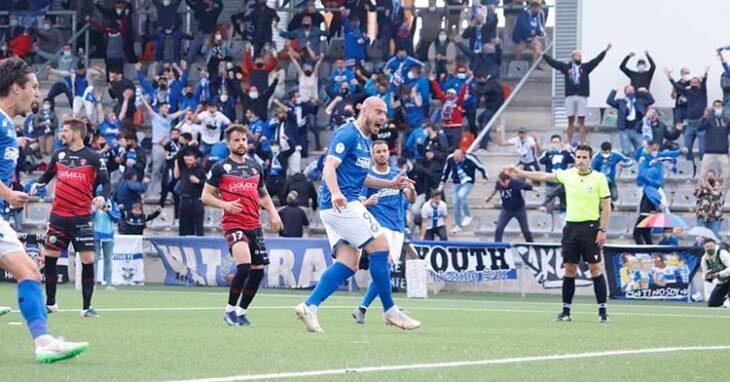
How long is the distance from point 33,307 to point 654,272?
19.3 metres

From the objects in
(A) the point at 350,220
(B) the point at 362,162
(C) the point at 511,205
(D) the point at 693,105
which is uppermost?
(D) the point at 693,105

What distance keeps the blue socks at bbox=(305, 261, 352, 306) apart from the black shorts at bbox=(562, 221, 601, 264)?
16.8ft

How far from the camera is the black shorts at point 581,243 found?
62.2ft

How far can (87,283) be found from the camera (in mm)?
17953

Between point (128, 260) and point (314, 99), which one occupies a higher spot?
point (314, 99)

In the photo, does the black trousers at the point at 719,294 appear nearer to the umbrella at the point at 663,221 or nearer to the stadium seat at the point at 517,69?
the umbrella at the point at 663,221

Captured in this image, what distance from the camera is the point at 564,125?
3512 centimetres

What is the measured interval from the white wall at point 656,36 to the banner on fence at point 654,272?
7.07m

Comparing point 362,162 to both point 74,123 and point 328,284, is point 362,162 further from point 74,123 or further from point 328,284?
point 74,123

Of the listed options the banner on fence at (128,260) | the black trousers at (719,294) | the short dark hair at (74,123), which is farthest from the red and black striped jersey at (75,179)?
the banner on fence at (128,260)

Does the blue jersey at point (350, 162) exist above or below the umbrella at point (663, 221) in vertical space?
above

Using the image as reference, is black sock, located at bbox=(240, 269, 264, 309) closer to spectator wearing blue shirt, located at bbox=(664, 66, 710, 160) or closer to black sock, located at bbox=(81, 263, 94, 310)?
black sock, located at bbox=(81, 263, 94, 310)

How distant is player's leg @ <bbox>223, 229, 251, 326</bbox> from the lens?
16.3 meters

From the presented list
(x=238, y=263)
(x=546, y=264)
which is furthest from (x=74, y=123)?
(x=546, y=264)
